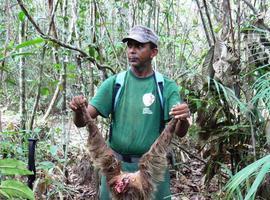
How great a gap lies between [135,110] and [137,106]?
3 centimetres

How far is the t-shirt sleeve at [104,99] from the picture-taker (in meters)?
2.93

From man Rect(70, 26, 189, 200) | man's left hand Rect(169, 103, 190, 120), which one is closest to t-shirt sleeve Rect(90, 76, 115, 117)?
man Rect(70, 26, 189, 200)

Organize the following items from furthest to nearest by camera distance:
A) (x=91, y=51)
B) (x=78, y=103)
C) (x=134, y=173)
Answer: (x=91, y=51) → (x=134, y=173) → (x=78, y=103)

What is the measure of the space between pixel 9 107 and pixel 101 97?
5.60 meters

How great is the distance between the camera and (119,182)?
271cm

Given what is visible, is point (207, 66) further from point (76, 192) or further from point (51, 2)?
point (76, 192)

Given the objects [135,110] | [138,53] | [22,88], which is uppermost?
[138,53]

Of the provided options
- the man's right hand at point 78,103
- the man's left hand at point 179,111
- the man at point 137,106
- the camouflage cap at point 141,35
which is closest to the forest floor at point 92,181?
the man at point 137,106

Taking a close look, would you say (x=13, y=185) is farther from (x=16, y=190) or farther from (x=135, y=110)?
(x=135, y=110)

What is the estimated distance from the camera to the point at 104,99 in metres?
2.94

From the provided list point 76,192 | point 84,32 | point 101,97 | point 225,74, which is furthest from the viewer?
point 84,32

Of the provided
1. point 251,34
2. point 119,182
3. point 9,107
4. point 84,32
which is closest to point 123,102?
point 119,182

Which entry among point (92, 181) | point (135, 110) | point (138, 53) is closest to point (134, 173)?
point (135, 110)

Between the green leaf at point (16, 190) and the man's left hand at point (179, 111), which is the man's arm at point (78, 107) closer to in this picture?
the man's left hand at point (179, 111)
